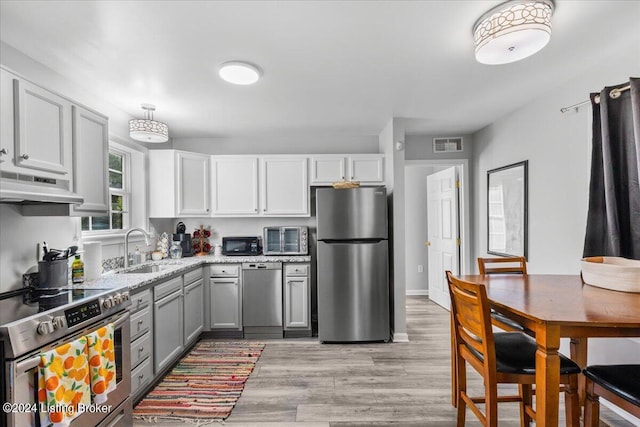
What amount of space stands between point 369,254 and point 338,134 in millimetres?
1752

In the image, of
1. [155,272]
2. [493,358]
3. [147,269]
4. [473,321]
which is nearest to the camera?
[493,358]

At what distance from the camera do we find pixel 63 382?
55.4 inches

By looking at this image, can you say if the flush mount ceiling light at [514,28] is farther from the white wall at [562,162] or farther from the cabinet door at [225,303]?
the cabinet door at [225,303]

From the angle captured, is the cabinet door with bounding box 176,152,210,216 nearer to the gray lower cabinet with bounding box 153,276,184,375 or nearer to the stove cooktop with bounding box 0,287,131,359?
the gray lower cabinet with bounding box 153,276,184,375

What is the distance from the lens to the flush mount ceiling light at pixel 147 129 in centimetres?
287

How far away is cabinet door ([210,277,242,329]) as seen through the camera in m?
3.54

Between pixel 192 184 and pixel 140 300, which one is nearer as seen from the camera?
pixel 140 300

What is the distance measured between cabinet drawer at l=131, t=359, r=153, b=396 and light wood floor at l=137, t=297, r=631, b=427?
2.46 feet

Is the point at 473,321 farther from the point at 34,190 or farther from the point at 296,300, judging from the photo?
the point at 34,190

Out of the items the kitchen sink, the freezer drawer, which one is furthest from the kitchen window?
the freezer drawer

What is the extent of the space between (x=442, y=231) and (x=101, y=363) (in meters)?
4.28

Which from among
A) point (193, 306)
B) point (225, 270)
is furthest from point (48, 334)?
point (225, 270)

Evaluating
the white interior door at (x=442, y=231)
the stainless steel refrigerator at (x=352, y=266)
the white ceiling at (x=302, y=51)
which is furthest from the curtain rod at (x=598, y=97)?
the white interior door at (x=442, y=231)

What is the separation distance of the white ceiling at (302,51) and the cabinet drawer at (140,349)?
2.05 m
